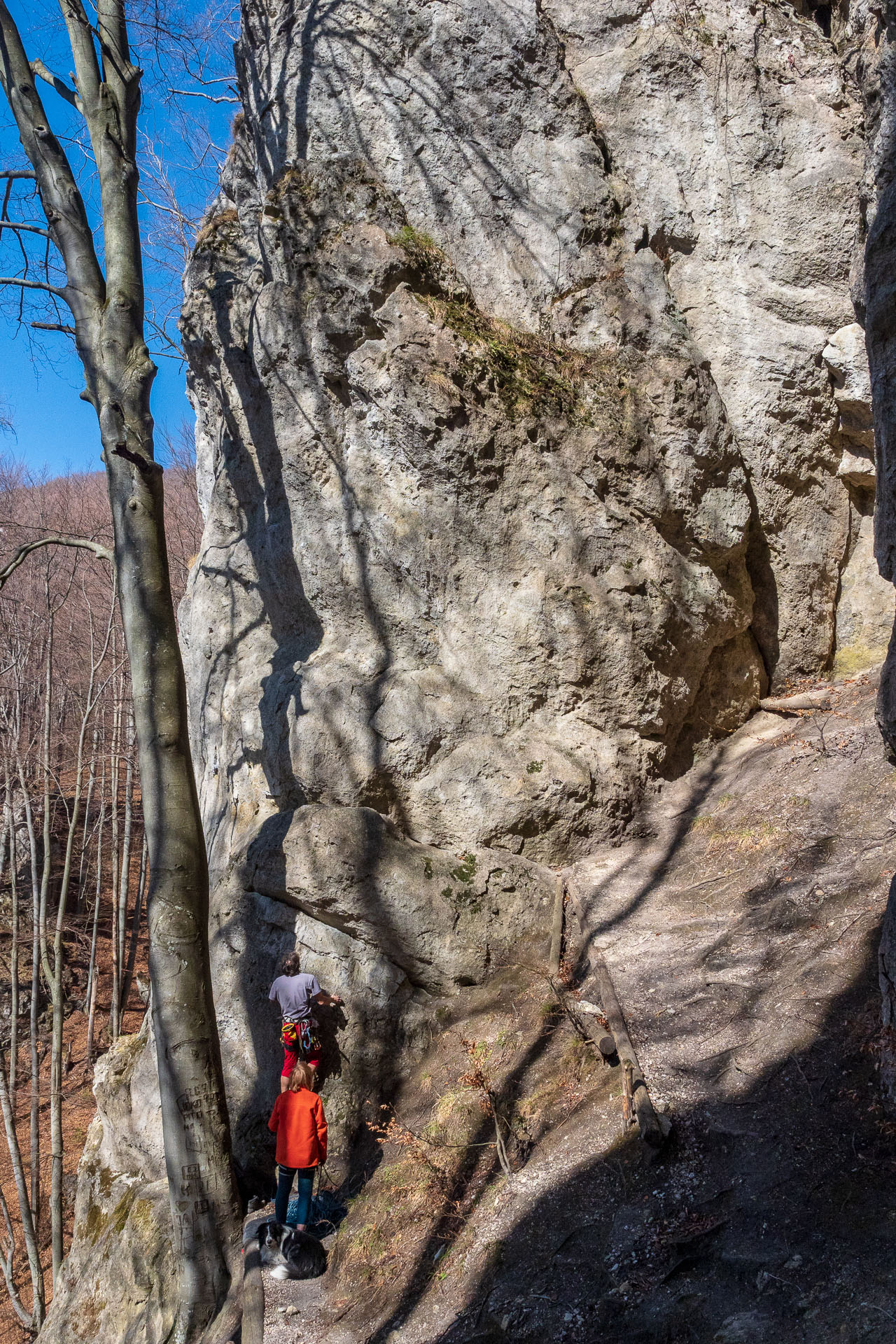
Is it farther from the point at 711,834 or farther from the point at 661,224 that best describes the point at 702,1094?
the point at 661,224

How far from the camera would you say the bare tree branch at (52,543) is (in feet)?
19.6

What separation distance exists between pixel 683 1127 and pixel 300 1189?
2724mm

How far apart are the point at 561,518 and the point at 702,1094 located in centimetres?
514

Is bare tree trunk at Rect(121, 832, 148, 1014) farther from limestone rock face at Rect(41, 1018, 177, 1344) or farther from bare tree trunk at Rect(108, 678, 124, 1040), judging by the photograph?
limestone rock face at Rect(41, 1018, 177, 1344)

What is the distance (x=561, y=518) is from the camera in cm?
795

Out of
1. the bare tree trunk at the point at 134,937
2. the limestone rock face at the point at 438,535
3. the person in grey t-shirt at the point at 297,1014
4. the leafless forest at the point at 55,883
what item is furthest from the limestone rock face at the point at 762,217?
the bare tree trunk at the point at 134,937

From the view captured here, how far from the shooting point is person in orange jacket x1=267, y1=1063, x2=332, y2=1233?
538 centimetres

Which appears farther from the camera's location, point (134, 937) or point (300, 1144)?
point (134, 937)

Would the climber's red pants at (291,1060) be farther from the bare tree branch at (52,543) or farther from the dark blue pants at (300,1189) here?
the bare tree branch at (52,543)

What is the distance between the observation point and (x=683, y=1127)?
4199mm

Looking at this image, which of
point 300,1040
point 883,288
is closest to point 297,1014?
point 300,1040

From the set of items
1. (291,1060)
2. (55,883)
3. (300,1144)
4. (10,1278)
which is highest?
(291,1060)

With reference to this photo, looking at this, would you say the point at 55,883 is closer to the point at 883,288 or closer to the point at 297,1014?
the point at 297,1014

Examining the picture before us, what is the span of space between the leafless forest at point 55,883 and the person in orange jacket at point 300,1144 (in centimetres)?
644
